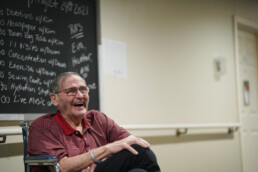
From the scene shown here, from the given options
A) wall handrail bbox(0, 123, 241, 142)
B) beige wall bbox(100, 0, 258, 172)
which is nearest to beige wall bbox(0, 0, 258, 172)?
beige wall bbox(100, 0, 258, 172)

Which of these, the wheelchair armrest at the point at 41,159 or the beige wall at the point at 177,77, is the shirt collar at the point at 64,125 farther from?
the beige wall at the point at 177,77

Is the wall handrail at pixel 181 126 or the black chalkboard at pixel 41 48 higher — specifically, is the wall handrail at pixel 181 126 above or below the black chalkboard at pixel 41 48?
below

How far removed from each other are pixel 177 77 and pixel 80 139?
1.76m


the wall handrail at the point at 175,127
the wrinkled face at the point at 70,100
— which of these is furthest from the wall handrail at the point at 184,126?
the wrinkled face at the point at 70,100

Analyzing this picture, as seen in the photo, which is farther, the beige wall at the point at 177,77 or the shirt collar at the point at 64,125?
the beige wall at the point at 177,77

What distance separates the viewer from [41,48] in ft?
7.84

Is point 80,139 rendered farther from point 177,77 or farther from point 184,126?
point 177,77

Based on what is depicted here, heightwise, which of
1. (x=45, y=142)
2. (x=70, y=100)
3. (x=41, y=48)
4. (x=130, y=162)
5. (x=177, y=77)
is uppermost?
(x=41, y=48)

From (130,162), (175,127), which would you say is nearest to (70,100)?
(130,162)

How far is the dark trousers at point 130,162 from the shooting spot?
164cm

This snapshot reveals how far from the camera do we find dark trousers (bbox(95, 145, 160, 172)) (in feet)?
5.37

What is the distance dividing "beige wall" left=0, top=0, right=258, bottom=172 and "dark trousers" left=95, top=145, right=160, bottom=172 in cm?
110

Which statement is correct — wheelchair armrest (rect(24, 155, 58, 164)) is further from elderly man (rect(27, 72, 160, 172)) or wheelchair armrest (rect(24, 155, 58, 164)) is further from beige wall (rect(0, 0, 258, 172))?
beige wall (rect(0, 0, 258, 172))

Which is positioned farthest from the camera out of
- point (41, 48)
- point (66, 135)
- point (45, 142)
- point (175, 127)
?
point (175, 127)
